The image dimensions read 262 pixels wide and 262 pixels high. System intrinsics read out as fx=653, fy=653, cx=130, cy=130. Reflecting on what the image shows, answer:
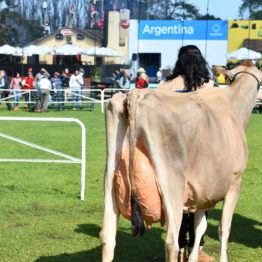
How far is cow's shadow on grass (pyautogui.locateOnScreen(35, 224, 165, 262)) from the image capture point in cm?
673

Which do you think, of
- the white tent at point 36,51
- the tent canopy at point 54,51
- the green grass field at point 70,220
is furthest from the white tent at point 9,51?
the green grass field at point 70,220

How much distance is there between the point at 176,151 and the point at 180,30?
162 ft

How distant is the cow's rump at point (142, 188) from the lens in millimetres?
5113

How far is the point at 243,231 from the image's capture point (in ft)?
26.3

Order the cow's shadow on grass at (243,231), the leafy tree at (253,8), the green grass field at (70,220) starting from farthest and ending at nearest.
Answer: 1. the leafy tree at (253,8)
2. the cow's shadow on grass at (243,231)
3. the green grass field at (70,220)

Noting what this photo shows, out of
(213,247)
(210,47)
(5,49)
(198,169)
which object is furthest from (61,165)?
(210,47)

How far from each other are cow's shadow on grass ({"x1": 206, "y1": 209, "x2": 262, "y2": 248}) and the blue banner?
45.2m

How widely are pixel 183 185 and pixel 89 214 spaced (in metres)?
3.92

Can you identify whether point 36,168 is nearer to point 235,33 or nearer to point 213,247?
point 213,247

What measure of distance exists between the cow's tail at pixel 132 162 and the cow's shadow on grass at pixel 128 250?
5.45 ft

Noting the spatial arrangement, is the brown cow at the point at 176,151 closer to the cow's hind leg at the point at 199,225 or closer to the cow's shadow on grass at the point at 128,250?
the cow's hind leg at the point at 199,225

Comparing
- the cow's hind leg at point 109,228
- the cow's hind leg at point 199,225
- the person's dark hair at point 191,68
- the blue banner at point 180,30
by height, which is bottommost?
the cow's hind leg at point 199,225

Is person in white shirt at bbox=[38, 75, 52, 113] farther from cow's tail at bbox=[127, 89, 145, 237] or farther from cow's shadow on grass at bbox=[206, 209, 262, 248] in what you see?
cow's tail at bbox=[127, 89, 145, 237]

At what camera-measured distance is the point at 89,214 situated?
29.2 feet
